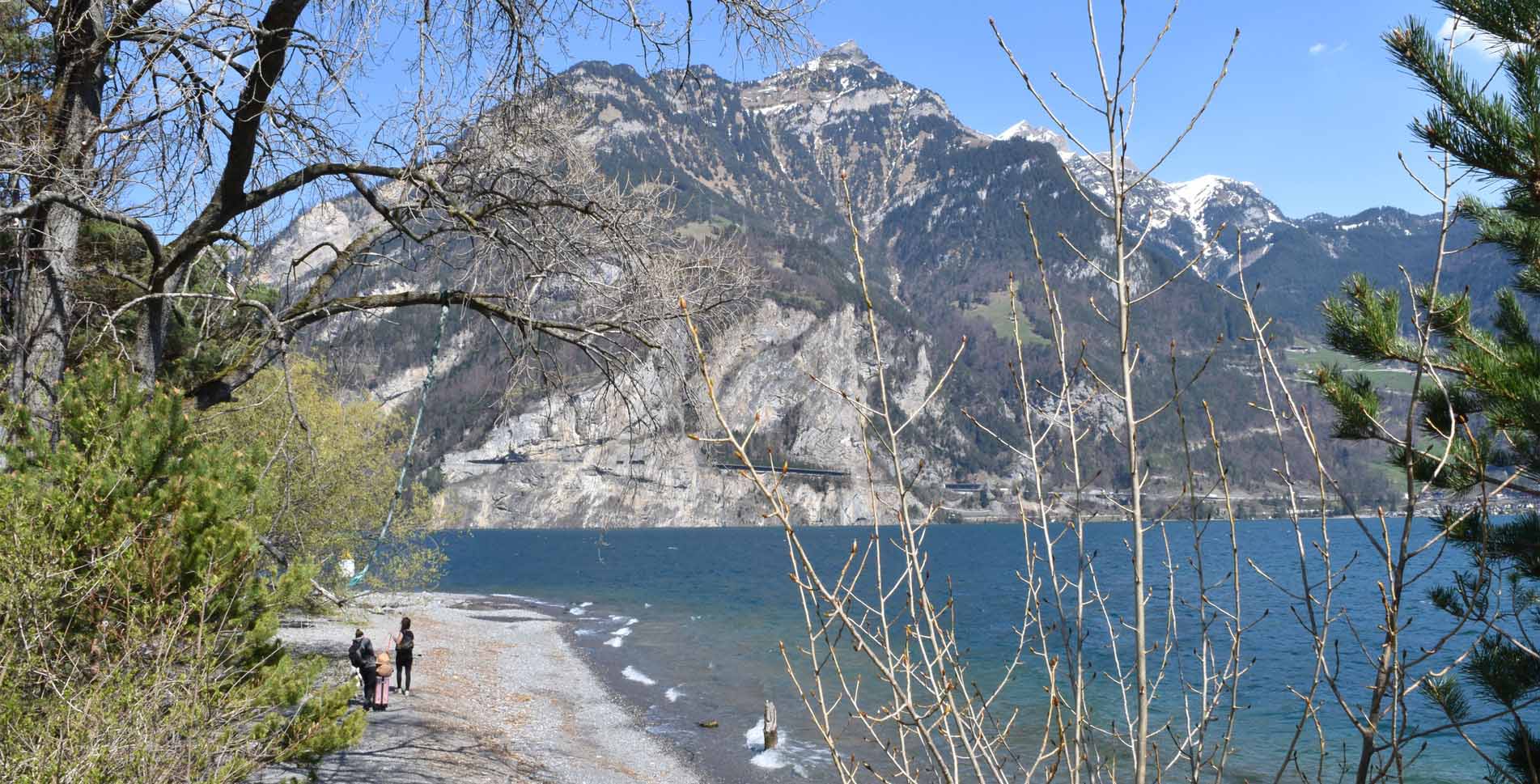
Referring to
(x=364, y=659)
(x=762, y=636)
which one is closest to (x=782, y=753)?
(x=364, y=659)

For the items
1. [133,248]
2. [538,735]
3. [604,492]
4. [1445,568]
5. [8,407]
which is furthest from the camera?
[604,492]

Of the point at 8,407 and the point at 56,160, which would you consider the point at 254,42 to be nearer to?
the point at 56,160

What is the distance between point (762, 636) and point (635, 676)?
10.5 m

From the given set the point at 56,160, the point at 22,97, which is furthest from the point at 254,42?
the point at 22,97

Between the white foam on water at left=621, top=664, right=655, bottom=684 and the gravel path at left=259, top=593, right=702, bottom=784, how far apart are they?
1176 mm

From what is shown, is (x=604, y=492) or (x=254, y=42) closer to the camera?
(x=254, y=42)

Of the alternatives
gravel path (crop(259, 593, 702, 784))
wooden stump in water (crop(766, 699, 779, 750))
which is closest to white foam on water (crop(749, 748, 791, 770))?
wooden stump in water (crop(766, 699, 779, 750))

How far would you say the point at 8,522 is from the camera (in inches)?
177

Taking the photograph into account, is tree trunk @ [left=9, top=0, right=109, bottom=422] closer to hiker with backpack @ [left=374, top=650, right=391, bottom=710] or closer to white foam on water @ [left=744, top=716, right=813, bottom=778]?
hiker with backpack @ [left=374, top=650, right=391, bottom=710]

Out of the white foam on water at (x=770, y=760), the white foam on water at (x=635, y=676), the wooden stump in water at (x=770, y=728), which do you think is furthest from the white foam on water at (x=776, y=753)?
the white foam on water at (x=635, y=676)

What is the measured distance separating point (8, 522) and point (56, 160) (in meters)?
1.95

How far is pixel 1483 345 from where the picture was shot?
552 centimetres

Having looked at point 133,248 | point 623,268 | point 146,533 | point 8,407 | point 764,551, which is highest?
point 133,248

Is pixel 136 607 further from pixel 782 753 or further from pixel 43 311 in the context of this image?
pixel 782 753
